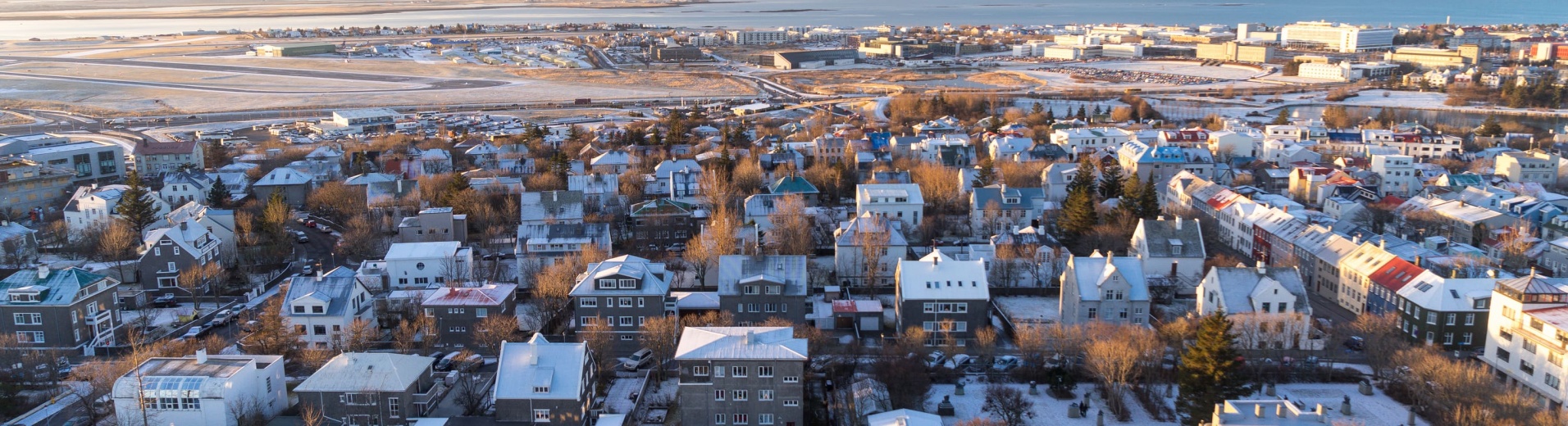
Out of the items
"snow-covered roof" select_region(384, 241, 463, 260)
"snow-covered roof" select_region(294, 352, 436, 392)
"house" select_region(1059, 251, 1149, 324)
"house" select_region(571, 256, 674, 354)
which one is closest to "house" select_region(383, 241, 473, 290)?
"snow-covered roof" select_region(384, 241, 463, 260)

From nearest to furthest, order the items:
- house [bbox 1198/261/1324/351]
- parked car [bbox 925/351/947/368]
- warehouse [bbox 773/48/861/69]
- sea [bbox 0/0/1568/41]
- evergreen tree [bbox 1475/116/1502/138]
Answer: house [bbox 1198/261/1324/351]
parked car [bbox 925/351/947/368]
evergreen tree [bbox 1475/116/1502/138]
warehouse [bbox 773/48/861/69]
sea [bbox 0/0/1568/41]

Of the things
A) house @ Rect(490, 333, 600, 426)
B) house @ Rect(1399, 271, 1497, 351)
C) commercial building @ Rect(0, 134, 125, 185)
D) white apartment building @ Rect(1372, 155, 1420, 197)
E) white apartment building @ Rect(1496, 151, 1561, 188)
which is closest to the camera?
house @ Rect(490, 333, 600, 426)

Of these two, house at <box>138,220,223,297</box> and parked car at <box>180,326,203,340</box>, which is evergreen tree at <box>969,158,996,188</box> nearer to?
house at <box>138,220,223,297</box>

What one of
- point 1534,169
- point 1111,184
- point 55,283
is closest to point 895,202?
point 1111,184

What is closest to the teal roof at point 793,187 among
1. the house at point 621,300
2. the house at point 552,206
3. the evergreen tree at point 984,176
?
the evergreen tree at point 984,176

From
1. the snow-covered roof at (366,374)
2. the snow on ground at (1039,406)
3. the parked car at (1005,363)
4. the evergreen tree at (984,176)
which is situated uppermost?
the evergreen tree at (984,176)

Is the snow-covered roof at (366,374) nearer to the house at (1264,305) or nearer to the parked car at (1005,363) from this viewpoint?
the parked car at (1005,363)
